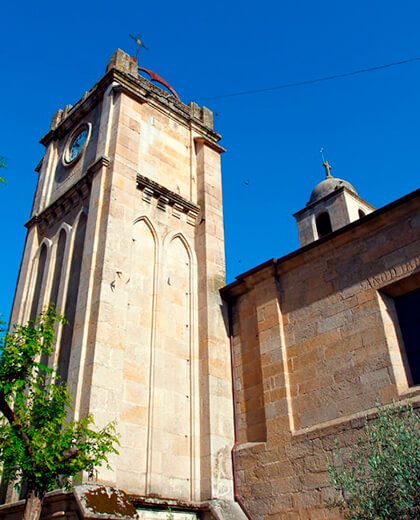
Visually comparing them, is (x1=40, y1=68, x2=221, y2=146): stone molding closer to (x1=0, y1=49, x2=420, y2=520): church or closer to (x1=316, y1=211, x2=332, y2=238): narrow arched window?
(x1=0, y1=49, x2=420, y2=520): church

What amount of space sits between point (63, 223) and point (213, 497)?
823 cm

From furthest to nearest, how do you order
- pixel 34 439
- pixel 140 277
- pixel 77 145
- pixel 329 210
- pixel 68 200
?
1. pixel 329 210
2. pixel 77 145
3. pixel 68 200
4. pixel 140 277
5. pixel 34 439

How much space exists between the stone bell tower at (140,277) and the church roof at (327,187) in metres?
14.0

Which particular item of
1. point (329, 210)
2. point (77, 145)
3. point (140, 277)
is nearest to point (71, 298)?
point (140, 277)

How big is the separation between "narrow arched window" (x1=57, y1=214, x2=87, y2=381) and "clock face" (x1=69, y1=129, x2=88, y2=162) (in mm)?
3035

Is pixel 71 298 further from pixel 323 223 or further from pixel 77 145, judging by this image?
pixel 323 223

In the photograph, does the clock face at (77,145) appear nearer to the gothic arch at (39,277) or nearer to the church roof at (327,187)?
the gothic arch at (39,277)

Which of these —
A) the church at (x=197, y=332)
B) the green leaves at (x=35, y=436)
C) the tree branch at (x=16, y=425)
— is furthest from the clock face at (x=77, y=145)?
the tree branch at (x=16, y=425)

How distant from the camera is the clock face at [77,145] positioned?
16519 millimetres

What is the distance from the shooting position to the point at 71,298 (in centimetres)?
1312

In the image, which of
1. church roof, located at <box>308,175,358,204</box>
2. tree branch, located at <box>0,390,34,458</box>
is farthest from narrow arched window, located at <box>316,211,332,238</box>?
tree branch, located at <box>0,390,34,458</box>

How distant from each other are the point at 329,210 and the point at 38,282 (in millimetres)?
18444

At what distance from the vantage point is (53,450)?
862 centimetres

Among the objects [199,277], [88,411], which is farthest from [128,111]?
[88,411]
